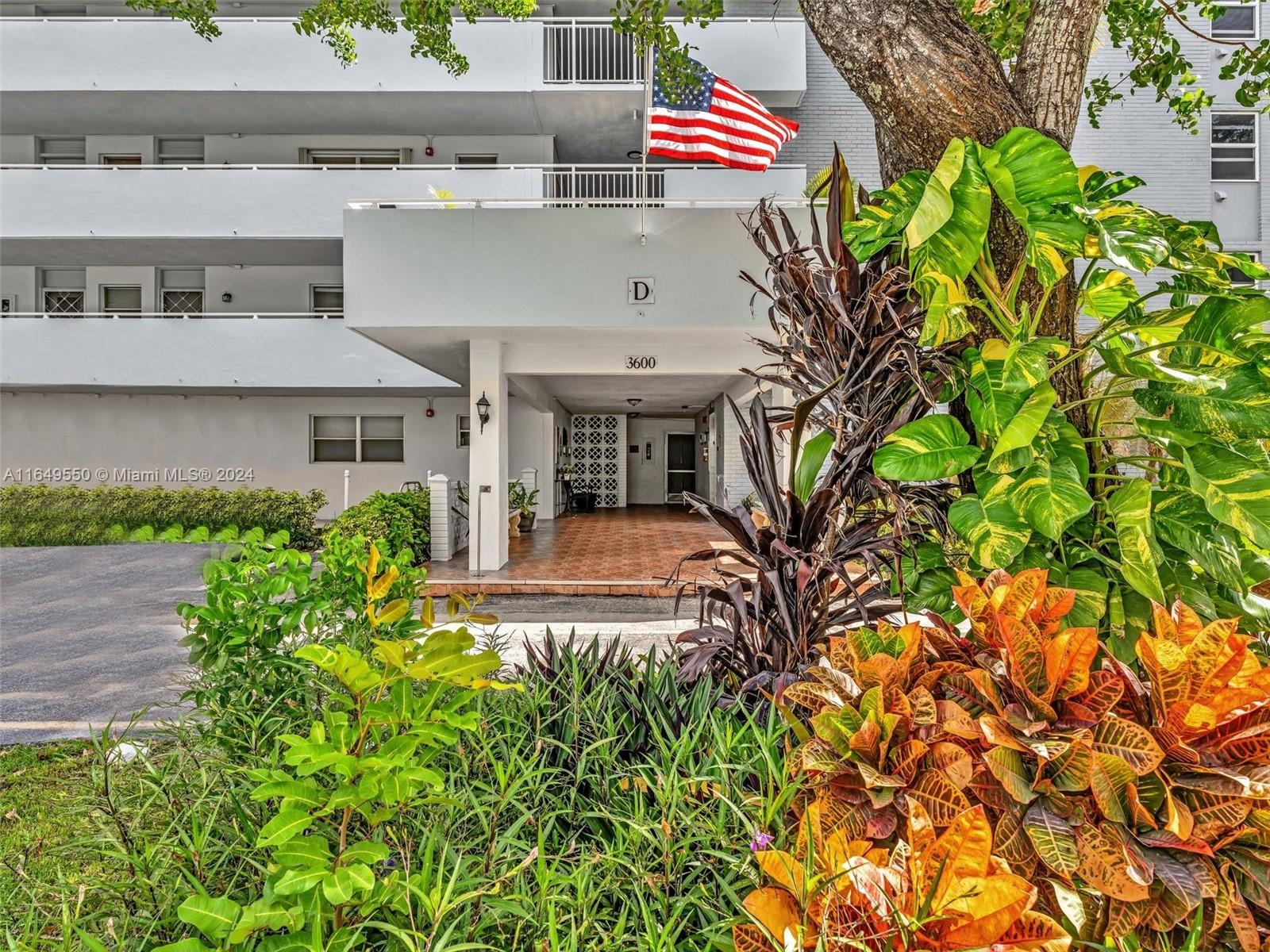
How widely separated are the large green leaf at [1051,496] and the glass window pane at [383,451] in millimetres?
13606

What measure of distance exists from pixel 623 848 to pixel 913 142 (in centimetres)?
229

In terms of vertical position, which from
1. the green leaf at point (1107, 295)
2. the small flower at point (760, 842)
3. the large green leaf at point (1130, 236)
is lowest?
the small flower at point (760, 842)

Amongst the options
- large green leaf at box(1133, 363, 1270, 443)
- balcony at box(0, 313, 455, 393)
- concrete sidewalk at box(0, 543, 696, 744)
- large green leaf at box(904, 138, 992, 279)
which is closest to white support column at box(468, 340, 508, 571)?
concrete sidewalk at box(0, 543, 696, 744)

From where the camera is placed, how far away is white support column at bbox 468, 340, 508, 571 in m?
8.59

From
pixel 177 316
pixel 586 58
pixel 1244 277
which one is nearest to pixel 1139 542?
pixel 1244 277

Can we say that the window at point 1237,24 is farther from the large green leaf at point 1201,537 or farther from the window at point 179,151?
the window at point 179,151

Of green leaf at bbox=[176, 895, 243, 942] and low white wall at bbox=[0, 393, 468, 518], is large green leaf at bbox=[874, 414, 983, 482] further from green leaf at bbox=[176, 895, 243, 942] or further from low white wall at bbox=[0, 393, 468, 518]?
low white wall at bbox=[0, 393, 468, 518]

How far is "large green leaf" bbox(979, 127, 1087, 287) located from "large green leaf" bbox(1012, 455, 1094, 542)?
1.53 ft

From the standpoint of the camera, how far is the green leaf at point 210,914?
1.03 m

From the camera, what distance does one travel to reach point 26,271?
45.2 feet

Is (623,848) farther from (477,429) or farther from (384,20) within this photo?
(477,429)

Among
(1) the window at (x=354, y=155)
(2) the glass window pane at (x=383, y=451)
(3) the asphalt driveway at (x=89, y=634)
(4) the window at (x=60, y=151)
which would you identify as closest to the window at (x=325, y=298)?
(1) the window at (x=354, y=155)

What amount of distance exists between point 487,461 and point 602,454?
1058 centimetres

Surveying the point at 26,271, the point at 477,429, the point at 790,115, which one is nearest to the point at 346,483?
the point at 477,429
